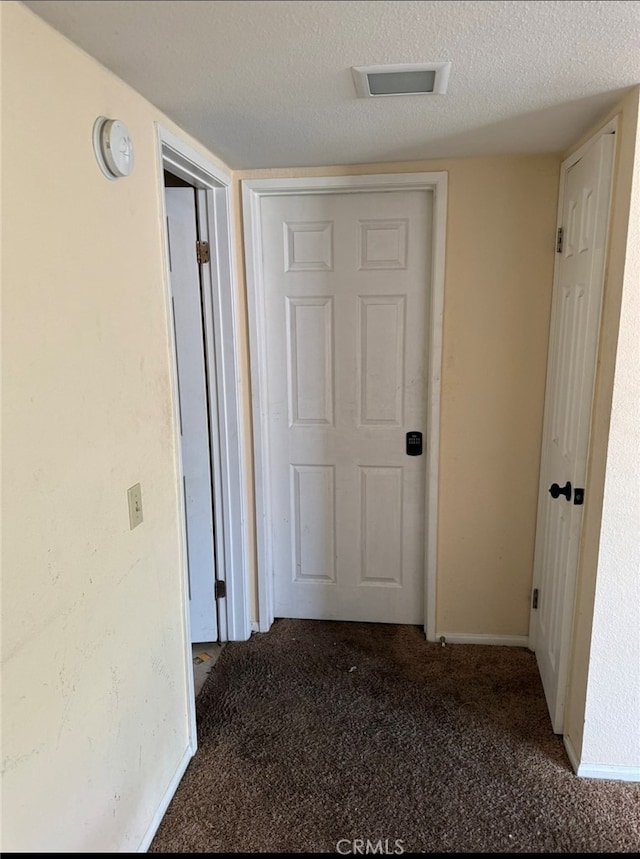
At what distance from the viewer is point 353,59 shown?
1.27 m

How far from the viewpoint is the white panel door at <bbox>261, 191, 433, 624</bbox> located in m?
2.38

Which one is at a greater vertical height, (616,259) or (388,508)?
(616,259)

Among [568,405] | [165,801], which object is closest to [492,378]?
[568,405]

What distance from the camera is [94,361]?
51.3 inches

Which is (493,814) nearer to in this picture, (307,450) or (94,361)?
(307,450)

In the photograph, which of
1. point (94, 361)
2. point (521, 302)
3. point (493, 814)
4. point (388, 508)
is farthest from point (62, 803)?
point (521, 302)

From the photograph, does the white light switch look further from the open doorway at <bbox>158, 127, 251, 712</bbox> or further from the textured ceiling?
the textured ceiling

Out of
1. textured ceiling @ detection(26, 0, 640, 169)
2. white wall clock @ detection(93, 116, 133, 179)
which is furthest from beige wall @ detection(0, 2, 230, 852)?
textured ceiling @ detection(26, 0, 640, 169)

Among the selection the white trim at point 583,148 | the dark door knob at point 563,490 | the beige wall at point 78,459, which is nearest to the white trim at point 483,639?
the dark door knob at point 563,490

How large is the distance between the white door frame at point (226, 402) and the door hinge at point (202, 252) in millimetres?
26

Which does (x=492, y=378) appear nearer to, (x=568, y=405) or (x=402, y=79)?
(x=568, y=405)

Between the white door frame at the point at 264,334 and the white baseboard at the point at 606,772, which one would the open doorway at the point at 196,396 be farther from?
the white baseboard at the point at 606,772

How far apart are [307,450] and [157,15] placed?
1795 mm

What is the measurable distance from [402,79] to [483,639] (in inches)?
88.1
